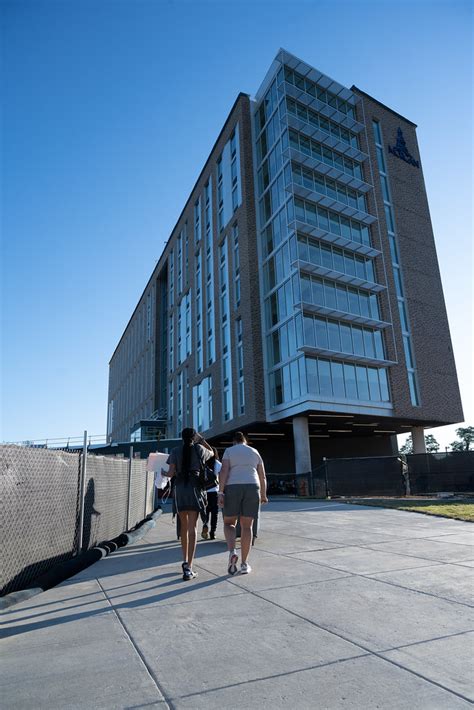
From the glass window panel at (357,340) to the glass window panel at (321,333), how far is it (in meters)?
2.57

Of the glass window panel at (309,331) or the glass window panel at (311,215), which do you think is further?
the glass window panel at (311,215)

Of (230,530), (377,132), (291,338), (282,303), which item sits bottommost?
(230,530)

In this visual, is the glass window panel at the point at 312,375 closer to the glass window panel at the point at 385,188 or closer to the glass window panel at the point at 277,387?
the glass window panel at the point at 277,387

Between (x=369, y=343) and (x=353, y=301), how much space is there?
121 inches

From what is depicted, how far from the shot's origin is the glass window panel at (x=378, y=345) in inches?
1239

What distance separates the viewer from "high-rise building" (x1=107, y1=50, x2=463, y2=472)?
2941 centimetres

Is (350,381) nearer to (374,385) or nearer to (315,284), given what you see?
(374,385)

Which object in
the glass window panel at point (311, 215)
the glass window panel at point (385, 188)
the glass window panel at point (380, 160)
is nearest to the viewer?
the glass window panel at point (311, 215)

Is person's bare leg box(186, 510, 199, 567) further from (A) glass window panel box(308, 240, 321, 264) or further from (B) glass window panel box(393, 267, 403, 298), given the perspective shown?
(B) glass window panel box(393, 267, 403, 298)

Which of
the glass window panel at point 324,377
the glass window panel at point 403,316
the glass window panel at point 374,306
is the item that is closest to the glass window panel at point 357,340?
the glass window panel at point 374,306

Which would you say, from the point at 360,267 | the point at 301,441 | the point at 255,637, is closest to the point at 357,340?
the point at 360,267

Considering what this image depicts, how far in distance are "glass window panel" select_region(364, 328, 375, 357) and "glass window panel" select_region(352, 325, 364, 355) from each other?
374 millimetres

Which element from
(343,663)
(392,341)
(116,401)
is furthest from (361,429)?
(116,401)

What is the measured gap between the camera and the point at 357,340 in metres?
30.7
